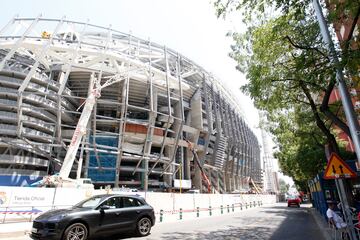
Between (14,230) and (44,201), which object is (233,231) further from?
(44,201)

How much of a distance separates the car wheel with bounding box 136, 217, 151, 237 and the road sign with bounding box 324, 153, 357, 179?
6.16m

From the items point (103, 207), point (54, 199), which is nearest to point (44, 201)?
point (54, 199)

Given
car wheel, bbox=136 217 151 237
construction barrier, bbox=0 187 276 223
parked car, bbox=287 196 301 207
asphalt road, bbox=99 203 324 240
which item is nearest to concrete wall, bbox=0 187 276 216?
construction barrier, bbox=0 187 276 223

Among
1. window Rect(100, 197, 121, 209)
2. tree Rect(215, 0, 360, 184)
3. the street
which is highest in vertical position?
tree Rect(215, 0, 360, 184)

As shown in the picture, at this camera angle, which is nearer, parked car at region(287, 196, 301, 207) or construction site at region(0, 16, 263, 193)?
construction site at region(0, 16, 263, 193)

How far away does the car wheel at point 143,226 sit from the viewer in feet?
30.6

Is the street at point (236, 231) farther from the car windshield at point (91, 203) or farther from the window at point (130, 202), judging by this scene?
the car windshield at point (91, 203)

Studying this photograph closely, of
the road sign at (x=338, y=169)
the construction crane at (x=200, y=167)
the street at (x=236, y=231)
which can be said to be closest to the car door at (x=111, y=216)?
the street at (x=236, y=231)

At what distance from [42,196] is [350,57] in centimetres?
1509

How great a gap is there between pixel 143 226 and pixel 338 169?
256 inches

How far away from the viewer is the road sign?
6.57 metres

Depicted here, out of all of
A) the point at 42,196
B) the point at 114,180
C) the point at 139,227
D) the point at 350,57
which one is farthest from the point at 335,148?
the point at 114,180

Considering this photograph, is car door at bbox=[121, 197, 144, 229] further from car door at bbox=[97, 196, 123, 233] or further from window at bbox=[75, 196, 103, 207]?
window at bbox=[75, 196, 103, 207]

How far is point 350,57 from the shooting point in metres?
5.68
